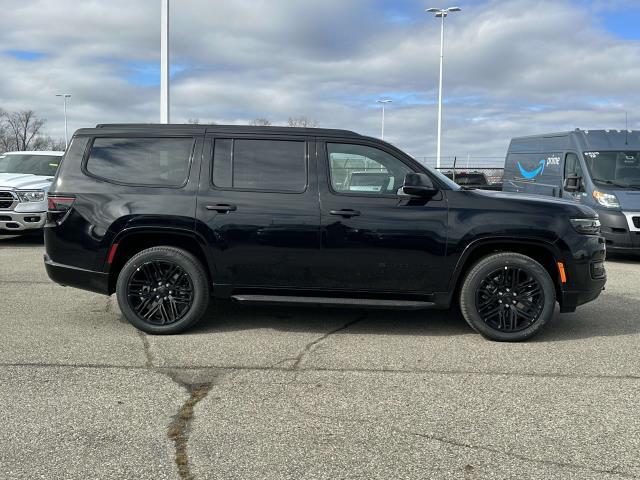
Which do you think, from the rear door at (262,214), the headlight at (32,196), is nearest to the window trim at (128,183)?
the rear door at (262,214)

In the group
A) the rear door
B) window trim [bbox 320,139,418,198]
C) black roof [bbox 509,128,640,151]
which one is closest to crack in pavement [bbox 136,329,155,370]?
the rear door

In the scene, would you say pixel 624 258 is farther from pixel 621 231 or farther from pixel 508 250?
pixel 508 250

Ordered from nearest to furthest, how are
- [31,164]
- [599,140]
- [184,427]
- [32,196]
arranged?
[184,427], [32,196], [599,140], [31,164]

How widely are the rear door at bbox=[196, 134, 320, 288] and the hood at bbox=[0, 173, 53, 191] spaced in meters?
7.20

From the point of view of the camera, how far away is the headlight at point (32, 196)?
11.1 metres

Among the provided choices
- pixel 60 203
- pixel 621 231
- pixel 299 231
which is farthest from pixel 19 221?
pixel 621 231

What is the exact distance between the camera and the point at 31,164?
504 inches

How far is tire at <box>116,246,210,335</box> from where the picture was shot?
539 cm

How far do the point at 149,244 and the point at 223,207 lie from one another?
0.86m

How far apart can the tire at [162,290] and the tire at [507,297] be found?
95.1 inches

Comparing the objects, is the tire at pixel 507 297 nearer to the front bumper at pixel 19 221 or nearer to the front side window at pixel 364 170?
the front side window at pixel 364 170

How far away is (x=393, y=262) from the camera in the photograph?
17.3 feet

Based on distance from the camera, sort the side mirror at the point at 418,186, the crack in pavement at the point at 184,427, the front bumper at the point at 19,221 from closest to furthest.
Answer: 1. the crack in pavement at the point at 184,427
2. the side mirror at the point at 418,186
3. the front bumper at the point at 19,221

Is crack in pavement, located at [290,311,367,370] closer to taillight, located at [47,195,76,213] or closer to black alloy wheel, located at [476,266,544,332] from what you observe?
black alloy wheel, located at [476,266,544,332]
